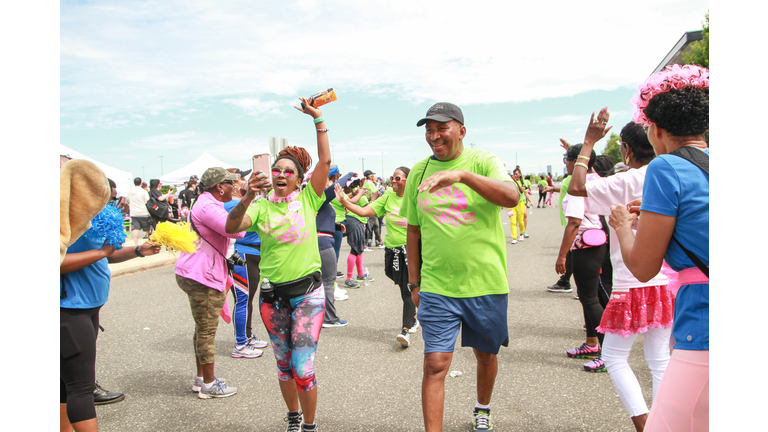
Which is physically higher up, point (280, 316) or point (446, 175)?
point (446, 175)

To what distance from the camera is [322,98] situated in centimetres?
318

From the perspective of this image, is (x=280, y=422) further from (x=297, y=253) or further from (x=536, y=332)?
(x=536, y=332)

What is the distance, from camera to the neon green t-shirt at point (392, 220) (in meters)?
5.20

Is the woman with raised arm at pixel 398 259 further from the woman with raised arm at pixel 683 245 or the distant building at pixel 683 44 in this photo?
the distant building at pixel 683 44

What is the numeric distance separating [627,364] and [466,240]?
4.09 ft

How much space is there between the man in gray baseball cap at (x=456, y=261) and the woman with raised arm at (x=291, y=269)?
2.40 feet

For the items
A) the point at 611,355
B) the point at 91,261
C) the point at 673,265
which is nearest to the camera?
the point at 673,265

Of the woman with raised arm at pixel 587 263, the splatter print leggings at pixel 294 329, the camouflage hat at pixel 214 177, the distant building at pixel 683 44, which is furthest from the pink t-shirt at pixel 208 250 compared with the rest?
the distant building at pixel 683 44

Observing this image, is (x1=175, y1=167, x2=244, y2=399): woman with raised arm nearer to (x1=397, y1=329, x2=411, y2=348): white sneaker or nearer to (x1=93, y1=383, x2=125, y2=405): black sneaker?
(x1=93, y1=383, x2=125, y2=405): black sneaker

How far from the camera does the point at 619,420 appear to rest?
10.7 feet

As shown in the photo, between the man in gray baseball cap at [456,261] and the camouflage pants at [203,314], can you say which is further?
the camouflage pants at [203,314]

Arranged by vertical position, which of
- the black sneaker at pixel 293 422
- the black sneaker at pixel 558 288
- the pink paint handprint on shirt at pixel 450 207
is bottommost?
the black sneaker at pixel 293 422

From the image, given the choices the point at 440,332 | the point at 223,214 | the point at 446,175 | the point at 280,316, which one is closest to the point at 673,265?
the point at 446,175

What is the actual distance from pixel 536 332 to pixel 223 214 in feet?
12.2
